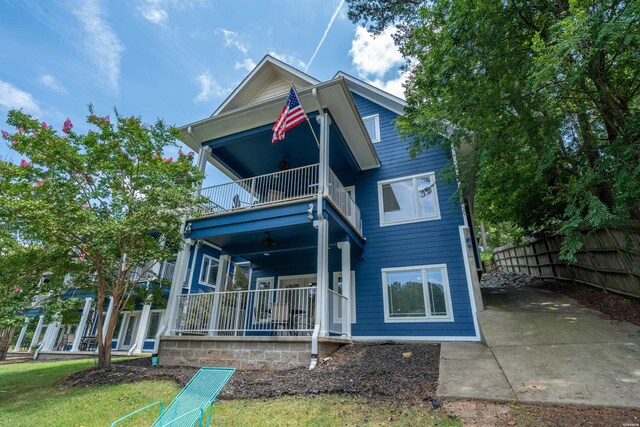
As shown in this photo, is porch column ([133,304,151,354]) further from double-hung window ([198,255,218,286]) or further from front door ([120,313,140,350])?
double-hung window ([198,255,218,286])

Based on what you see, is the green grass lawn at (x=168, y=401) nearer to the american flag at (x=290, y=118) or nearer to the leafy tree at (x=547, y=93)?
the leafy tree at (x=547, y=93)

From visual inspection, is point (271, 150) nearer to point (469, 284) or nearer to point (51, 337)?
point (469, 284)

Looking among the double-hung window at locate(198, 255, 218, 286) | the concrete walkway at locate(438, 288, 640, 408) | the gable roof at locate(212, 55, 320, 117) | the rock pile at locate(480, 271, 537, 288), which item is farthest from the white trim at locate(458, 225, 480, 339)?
the double-hung window at locate(198, 255, 218, 286)

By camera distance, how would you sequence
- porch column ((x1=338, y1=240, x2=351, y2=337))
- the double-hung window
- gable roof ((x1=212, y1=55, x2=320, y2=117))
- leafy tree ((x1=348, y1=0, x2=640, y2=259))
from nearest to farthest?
1. leafy tree ((x1=348, y1=0, x2=640, y2=259))
2. porch column ((x1=338, y1=240, x2=351, y2=337))
3. gable roof ((x1=212, y1=55, x2=320, y2=117))
4. the double-hung window

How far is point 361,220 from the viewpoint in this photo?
10.1 metres

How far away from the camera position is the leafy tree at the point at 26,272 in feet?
20.5

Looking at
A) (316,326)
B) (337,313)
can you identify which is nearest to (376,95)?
(337,313)

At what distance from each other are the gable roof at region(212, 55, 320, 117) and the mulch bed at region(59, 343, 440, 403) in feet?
25.8

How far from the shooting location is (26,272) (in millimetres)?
6773

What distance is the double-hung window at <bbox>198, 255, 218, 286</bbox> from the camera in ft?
48.4

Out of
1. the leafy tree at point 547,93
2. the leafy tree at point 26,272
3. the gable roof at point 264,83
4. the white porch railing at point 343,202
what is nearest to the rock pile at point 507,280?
the leafy tree at point 547,93

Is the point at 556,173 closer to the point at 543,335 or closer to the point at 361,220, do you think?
the point at 543,335

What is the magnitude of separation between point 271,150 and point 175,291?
203 inches

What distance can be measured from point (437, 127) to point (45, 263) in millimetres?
10443
